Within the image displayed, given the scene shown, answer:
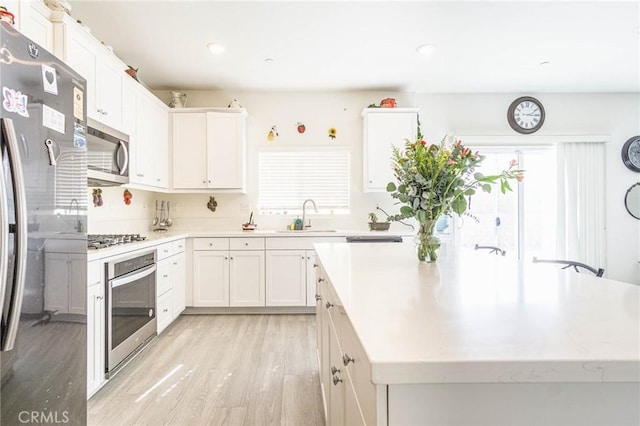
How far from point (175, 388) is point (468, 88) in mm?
4352

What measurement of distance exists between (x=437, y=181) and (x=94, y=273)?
1.98 m

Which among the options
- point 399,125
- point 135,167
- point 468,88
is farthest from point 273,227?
point 468,88

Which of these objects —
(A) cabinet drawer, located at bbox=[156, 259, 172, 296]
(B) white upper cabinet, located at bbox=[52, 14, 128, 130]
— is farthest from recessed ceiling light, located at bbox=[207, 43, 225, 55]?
(A) cabinet drawer, located at bbox=[156, 259, 172, 296]

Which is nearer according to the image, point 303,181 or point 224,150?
point 224,150

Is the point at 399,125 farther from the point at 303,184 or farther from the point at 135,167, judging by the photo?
the point at 135,167

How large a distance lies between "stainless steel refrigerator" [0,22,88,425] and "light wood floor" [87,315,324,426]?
1.48ft

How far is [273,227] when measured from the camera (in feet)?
13.4

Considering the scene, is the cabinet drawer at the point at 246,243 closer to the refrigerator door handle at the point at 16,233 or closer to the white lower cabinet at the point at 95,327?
the white lower cabinet at the point at 95,327

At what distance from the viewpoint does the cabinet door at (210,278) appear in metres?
3.45

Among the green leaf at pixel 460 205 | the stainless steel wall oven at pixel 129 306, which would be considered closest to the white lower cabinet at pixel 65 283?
the stainless steel wall oven at pixel 129 306

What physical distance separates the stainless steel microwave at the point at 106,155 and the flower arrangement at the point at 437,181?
6.93 ft

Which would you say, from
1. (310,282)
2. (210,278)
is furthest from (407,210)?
(210,278)

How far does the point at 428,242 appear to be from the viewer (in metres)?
1.52

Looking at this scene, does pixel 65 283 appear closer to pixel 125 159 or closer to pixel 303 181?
pixel 125 159
